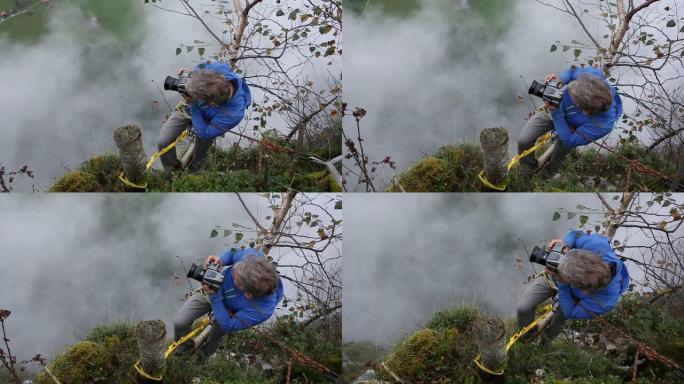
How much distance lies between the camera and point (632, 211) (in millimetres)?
5957

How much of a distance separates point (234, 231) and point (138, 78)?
1288mm

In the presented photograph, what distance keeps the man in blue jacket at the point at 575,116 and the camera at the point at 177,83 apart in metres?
2.36

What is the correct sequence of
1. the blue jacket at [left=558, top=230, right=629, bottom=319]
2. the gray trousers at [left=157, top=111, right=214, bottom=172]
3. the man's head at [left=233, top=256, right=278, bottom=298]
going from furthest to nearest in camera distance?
the gray trousers at [left=157, top=111, right=214, bottom=172] < the blue jacket at [left=558, top=230, right=629, bottom=319] < the man's head at [left=233, top=256, right=278, bottom=298]

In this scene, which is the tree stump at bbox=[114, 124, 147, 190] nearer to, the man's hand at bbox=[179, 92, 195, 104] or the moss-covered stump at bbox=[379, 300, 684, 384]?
the man's hand at bbox=[179, 92, 195, 104]

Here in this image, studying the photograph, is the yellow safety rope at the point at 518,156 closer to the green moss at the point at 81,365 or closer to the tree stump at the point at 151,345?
the tree stump at the point at 151,345

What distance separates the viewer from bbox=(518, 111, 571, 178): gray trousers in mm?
5887

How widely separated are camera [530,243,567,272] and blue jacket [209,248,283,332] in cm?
176

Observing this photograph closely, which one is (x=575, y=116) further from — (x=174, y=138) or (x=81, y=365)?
(x=81, y=365)

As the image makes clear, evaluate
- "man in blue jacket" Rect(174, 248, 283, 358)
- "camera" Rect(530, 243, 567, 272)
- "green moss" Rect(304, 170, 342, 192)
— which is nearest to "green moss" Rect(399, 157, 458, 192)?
"green moss" Rect(304, 170, 342, 192)

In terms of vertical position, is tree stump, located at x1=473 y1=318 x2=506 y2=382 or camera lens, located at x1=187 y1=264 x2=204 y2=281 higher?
camera lens, located at x1=187 y1=264 x2=204 y2=281

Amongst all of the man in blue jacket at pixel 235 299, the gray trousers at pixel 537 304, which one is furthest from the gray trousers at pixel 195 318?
the gray trousers at pixel 537 304

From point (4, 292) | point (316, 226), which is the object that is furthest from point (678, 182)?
point (4, 292)

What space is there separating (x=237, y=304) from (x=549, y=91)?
256cm

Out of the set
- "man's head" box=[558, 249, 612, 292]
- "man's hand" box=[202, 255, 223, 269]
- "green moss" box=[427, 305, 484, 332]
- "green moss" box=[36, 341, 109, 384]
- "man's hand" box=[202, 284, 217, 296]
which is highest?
"man's head" box=[558, 249, 612, 292]
